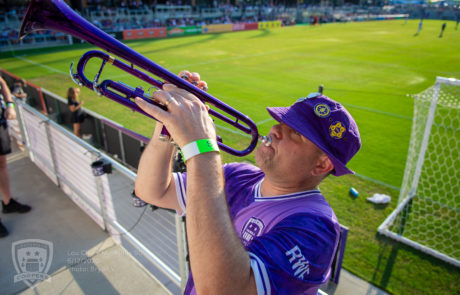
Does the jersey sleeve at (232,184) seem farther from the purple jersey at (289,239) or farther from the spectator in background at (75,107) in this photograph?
the spectator in background at (75,107)

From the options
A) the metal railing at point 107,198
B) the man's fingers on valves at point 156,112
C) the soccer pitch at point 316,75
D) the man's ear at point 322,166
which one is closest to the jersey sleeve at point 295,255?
the man's ear at point 322,166

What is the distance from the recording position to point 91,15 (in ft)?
97.0

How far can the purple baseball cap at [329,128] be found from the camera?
59.7 inches

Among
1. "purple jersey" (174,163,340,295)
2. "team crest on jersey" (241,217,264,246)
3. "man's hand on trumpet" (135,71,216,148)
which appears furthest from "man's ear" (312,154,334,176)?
"man's hand on trumpet" (135,71,216,148)

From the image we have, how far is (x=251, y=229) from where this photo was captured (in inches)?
63.3

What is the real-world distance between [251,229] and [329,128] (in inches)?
26.3

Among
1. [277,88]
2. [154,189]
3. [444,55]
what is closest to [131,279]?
[154,189]

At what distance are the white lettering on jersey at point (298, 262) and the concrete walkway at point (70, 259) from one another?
2.57 meters

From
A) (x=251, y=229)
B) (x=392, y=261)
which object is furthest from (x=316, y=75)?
(x=251, y=229)

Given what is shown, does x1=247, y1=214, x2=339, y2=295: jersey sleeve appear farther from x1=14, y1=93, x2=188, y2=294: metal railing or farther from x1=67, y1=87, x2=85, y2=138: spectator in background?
x1=67, y1=87, x2=85, y2=138: spectator in background

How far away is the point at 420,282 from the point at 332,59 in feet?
53.4

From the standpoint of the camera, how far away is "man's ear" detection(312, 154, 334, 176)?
1.62m

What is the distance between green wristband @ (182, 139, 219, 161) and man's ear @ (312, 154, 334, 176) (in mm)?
670

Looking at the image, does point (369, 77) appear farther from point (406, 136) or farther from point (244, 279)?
point (244, 279)
